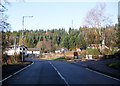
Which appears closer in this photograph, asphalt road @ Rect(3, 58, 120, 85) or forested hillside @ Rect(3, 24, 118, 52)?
asphalt road @ Rect(3, 58, 120, 85)

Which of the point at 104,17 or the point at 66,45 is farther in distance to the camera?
the point at 66,45

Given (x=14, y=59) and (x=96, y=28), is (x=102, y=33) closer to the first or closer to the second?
(x=96, y=28)

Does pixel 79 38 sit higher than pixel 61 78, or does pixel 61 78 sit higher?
pixel 79 38

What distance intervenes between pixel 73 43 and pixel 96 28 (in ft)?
163

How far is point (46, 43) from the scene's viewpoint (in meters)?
119

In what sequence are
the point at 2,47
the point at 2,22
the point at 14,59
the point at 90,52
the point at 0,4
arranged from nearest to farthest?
the point at 0,4
the point at 2,22
the point at 2,47
the point at 14,59
the point at 90,52

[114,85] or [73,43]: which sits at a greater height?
[73,43]

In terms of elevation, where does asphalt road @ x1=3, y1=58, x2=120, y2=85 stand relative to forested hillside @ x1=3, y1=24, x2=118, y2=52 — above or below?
below

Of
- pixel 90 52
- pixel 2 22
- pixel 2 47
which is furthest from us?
pixel 90 52

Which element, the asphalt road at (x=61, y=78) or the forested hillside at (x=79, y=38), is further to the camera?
the forested hillside at (x=79, y=38)

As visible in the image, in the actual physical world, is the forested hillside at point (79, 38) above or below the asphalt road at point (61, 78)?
above

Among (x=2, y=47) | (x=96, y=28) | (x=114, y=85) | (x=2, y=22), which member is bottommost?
(x=114, y=85)

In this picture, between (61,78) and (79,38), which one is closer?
(61,78)

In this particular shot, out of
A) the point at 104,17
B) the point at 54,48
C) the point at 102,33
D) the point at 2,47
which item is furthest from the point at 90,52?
the point at 54,48
